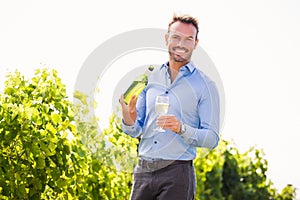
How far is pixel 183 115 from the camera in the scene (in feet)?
12.4

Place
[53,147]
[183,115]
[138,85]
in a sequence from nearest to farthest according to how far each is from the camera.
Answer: [183,115] → [138,85] → [53,147]

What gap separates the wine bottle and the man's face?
238 mm

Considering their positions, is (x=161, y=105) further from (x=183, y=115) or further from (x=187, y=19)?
(x=187, y=19)

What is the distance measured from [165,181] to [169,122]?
0.37 m

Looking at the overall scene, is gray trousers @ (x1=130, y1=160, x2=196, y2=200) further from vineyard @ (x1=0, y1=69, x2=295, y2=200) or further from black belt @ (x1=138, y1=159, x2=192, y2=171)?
vineyard @ (x1=0, y1=69, x2=295, y2=200)

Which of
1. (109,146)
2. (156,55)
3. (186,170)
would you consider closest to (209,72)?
(156,55)

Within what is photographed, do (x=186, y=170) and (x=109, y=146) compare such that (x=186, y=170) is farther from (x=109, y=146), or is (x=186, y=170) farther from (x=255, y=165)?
(x=255, y=165)

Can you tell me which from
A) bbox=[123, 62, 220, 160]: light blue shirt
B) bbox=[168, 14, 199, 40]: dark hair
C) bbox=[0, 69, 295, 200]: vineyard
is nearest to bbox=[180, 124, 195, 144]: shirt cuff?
bbox=[123, 62, 220, 160]: light blue shirt

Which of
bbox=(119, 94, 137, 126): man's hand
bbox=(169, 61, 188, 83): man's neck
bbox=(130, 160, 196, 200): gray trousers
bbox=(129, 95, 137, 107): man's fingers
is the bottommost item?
bbox=(130, 160, 196, 200): gray trousers

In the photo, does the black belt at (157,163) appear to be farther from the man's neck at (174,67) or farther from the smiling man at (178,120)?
the man's neck at (174,67)

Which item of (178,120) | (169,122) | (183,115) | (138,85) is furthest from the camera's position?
(138,85)

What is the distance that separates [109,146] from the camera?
580 cm

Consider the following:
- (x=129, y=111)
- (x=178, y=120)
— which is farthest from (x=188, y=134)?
(x=129, y=111)

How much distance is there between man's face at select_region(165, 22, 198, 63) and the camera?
3.76 meters
